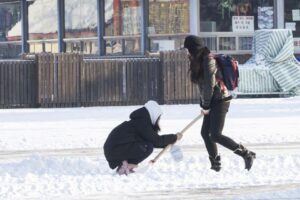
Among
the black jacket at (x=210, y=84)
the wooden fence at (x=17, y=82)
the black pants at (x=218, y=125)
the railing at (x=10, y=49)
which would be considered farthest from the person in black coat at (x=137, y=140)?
the railing at (x=10, y=49)

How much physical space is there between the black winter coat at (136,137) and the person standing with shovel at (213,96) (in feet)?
1.72

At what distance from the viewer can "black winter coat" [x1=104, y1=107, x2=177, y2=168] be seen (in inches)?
418

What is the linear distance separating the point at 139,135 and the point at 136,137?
0.05 m

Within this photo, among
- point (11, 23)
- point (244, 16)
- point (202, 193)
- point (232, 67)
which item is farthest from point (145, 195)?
point (11, 23)

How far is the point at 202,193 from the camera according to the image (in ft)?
30.9

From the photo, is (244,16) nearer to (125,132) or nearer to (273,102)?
(273,102)

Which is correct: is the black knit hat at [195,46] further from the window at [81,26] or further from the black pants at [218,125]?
the window at [81,26]

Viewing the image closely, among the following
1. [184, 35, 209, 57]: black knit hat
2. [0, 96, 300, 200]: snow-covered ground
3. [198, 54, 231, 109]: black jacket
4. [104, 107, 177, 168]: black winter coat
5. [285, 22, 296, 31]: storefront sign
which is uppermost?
[285, 22, 296, 31]: storefront sign

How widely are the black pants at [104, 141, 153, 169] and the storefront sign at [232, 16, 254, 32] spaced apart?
562 inches

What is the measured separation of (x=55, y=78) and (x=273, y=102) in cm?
540

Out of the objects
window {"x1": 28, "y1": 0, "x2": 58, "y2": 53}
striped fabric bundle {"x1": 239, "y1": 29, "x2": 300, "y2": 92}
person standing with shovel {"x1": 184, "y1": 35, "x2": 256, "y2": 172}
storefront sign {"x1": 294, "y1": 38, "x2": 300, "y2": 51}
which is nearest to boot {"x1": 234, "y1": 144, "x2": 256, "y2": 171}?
person standing with shovel {"x1": 184, "y1": 35, "x2": 256, "y2": 172}

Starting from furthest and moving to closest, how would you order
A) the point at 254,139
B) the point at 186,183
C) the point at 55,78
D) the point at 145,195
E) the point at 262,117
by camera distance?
the point at 55,78 < the point at 262,117 < the point at 254,139 < the point at 186,183 < the point at 145,195

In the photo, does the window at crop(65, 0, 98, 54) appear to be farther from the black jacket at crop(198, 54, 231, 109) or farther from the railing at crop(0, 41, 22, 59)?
the black jacket at crop(198, 54, 231, 109)

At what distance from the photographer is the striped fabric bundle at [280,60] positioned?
2290 centimetres
